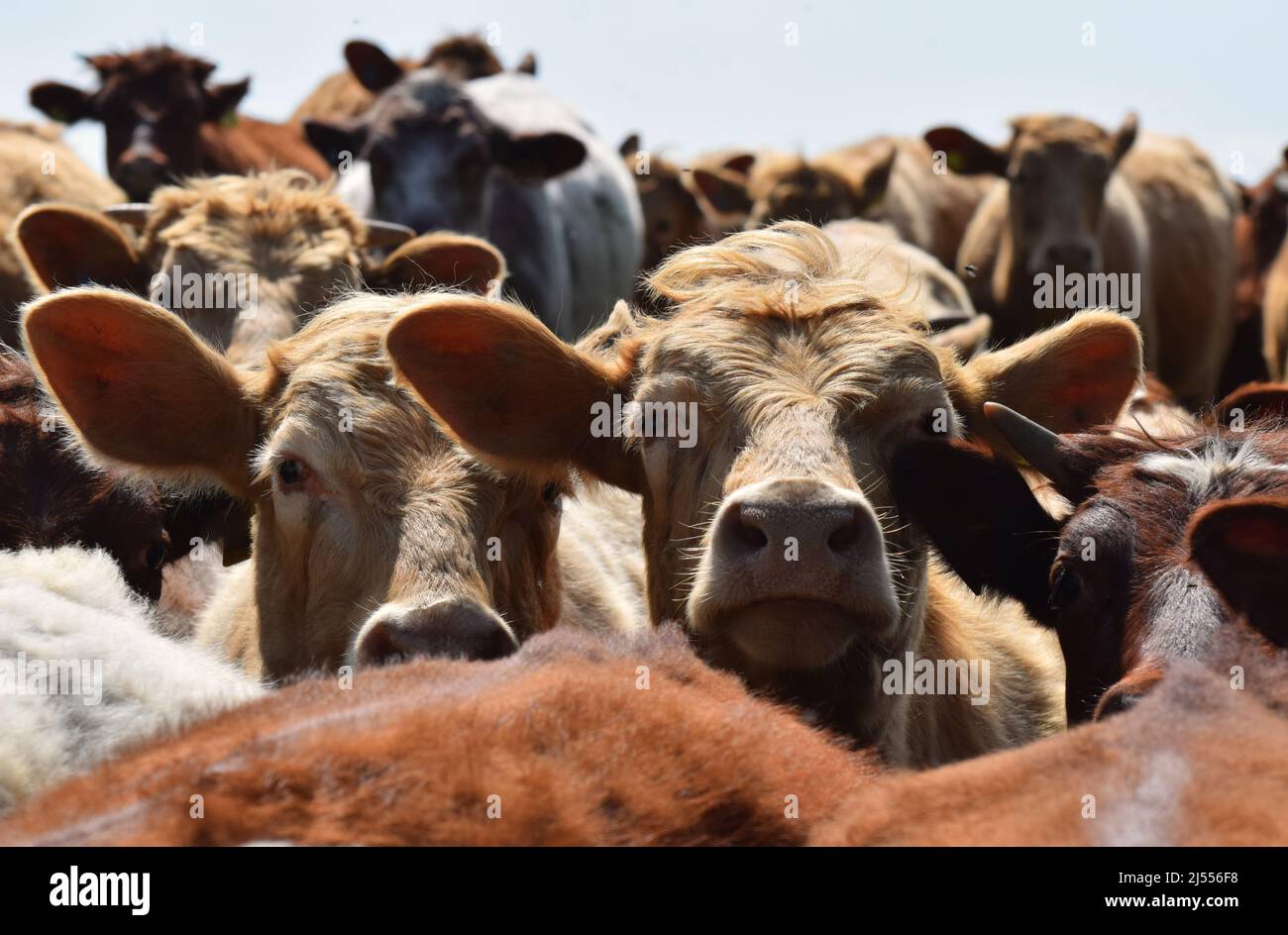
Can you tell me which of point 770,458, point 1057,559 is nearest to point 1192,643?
point 1057,559

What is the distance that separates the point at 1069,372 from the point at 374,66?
7.57 meters

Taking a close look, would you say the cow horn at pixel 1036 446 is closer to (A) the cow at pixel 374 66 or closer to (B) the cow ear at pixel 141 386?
(B) the cow ear at pixel 141 386

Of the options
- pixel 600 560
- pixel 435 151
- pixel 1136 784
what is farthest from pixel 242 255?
pixel 1136 784

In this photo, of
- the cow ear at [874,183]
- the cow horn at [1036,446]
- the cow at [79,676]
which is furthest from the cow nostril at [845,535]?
→ the cow ear at [874,183]

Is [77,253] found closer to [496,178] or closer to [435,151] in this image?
[435,151]

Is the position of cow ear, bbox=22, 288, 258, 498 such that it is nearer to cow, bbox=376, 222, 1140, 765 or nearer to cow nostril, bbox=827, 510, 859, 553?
cow, bbox=376, 222, 1140, 765

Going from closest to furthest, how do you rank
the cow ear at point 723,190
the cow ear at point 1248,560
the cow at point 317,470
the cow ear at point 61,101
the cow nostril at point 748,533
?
the cow ear at point 1248,560 → the cow nostril at point 748,533 → the cow at point 317,470 → the cow ear at point 61,101 → the cow ear at point 723,190

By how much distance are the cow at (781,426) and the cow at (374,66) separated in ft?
21.0

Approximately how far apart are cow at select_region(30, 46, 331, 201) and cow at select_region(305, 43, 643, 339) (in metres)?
1.47

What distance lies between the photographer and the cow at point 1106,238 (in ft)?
41.0

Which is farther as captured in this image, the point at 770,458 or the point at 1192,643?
the point at 770,458

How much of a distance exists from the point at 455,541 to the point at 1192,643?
1.98 metres
